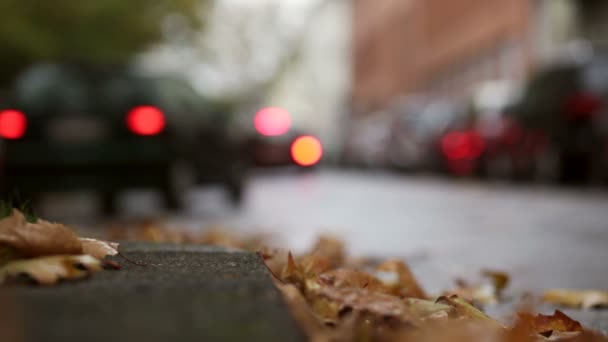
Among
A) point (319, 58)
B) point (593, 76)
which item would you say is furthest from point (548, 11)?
point (319, 58)

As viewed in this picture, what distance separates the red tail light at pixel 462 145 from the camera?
58.9 feet

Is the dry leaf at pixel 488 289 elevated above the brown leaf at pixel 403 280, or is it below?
below

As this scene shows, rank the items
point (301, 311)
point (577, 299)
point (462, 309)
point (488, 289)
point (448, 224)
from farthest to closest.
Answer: point (448, 224) → point (488, 289) → point (577, 299) → point (462, 309) → point (301, 311)

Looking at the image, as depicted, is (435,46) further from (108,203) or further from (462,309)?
(462,309)

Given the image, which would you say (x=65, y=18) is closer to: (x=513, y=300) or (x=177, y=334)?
(x=513, y=300)

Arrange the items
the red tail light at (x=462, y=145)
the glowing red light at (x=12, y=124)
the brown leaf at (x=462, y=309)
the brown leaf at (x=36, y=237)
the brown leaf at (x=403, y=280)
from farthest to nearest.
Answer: the red tail light at (x=462, y=145) → the glowing red light at (x=12, y=124) → the brown leaf at (x=403, y=280) → the brown leaf at (x=462, y=309) → the brown leaf at (x=36, y=237)

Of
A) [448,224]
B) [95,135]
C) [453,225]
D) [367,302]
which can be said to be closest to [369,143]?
[95,135]

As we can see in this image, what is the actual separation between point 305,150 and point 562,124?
772cm

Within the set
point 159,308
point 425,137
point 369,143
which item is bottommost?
point 369,143

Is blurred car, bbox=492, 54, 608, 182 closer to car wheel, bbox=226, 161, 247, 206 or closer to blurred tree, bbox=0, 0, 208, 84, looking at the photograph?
car wheel, bbox=226, 161, 247, 206

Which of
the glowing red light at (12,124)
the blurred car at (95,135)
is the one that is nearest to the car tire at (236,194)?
the blurred car at (95,135)

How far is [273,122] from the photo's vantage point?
20094 millimetres

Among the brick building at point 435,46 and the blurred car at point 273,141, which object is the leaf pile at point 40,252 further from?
the brick building at point 435,46

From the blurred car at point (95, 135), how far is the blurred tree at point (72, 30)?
4135 millimetres
